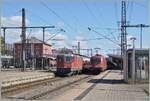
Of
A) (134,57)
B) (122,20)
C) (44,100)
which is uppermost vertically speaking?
(122,20)

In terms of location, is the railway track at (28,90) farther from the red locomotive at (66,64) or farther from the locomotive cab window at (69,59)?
the locomotive cab window at (69,59)

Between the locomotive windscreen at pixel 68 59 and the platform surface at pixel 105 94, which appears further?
the locomotive windscreen at pixel 68 59

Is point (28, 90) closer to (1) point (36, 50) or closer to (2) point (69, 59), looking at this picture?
(2) point (69, 59)

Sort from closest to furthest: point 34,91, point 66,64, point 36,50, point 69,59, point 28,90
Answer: point 34,91
point 28,90
point 66,64
point 69,59
point 36,50

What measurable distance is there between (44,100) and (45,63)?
87.4 metres

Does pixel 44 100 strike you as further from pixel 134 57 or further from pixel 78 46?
pixel 78 46

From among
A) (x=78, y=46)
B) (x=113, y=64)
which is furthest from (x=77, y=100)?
(x=78, y=46)

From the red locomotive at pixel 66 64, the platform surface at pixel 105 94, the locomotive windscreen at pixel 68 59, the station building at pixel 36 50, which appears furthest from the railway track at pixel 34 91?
the station building at pixel 36 50

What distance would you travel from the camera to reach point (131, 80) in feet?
102

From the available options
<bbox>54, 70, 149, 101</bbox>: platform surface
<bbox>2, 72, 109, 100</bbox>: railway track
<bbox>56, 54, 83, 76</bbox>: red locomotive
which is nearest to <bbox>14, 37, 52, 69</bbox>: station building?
<bbox>56, 54, 83, 76</bbox>: red locomotive

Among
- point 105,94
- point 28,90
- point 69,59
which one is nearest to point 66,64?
point 69,59

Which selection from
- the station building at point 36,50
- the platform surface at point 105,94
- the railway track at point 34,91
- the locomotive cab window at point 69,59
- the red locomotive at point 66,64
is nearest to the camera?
the platform surface at point 105,94

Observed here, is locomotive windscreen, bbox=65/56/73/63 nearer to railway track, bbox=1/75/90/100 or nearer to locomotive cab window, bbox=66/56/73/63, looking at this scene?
locomotive cab window, bbox=66/56/73/63

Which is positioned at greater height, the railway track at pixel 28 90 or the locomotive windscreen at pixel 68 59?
the locomotive windscreen at pixel 68 59
